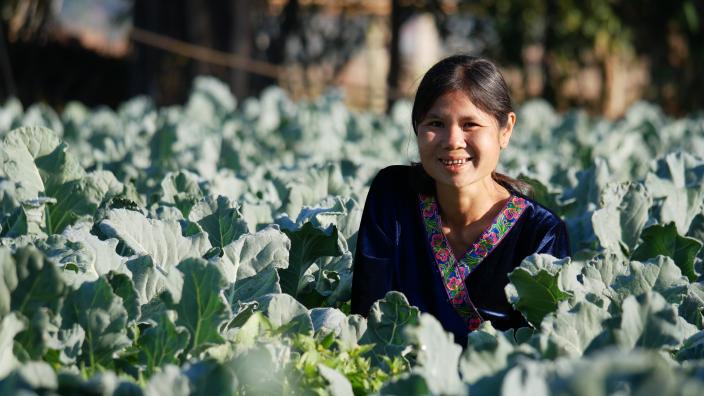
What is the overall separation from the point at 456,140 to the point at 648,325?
0.86 meters

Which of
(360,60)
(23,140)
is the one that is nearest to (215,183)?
(23,140)

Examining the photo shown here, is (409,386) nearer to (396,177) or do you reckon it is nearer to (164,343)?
(164,343)

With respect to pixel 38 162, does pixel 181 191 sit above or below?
below

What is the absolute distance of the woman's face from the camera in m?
2.67

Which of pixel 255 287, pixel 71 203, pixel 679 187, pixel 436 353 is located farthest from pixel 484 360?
pixel 679 187

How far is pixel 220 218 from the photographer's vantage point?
9.37 ft

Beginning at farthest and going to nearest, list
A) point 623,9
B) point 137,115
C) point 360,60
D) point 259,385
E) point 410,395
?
1. point 360,60
2. point 623,9
3. point 137,115
4. point 259,385
5. point 410,395

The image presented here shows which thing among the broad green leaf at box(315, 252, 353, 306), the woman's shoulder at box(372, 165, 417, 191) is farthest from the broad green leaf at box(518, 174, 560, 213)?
the broad green leaf at box(315, 252, 353, 306)

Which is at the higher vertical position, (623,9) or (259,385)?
(623,9)

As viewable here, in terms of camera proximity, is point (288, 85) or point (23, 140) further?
point (288, 85)

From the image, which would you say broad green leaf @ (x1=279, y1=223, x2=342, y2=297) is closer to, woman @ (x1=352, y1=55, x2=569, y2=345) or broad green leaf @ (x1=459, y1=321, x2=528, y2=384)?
woman @ (x1=352, y1=55, x2=569, y2=345)

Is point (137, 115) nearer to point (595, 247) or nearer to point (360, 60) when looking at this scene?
point (595, 247)

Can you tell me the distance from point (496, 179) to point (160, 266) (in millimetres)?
993

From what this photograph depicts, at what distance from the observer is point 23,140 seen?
3188 millimetres
